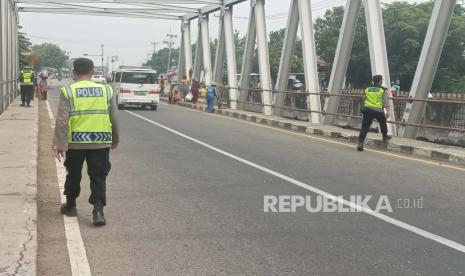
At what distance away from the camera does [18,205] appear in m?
6.18

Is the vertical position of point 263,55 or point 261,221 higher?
point 263,55

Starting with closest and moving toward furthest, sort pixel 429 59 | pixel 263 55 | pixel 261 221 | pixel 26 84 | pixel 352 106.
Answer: pixel 261 221 < pixel 429 59 < pixel 352 106 < pixel 26 84 < pixel 263 55

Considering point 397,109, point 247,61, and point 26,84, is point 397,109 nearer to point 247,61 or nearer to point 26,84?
point 247,61

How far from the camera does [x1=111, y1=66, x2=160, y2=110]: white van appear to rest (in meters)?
27.1

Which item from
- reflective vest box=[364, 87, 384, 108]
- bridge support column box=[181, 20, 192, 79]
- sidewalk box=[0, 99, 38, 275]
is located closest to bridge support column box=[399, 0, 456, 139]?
reflective vest box=[364, 87, 384, 108]

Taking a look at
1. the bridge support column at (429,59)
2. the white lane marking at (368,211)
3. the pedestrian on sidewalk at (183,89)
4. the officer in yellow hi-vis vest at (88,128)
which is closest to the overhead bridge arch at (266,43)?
the bridge support column at (429,59)

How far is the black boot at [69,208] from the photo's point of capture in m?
6.16

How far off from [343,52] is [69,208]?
13493 millimetres

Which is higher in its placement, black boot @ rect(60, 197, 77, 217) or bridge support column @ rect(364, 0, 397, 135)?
bridge support column @ rect(364, 0, 397, 135)

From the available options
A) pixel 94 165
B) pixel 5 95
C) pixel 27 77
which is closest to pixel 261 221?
pixel 94 165

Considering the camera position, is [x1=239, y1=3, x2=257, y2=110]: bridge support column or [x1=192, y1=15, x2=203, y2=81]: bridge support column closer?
[x1=239, y1=3, x2=257, y2=110]: bridge support column

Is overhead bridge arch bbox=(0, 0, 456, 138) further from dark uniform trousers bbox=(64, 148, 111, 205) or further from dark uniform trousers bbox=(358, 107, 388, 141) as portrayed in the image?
dark uniform trousers bbox=(64, 148, 111, 205)

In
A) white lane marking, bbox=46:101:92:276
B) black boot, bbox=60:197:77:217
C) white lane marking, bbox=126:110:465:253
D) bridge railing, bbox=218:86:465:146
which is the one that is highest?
bridge railing, bbox=218:86:465:146

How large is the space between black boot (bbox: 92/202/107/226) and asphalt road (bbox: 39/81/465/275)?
8cm
